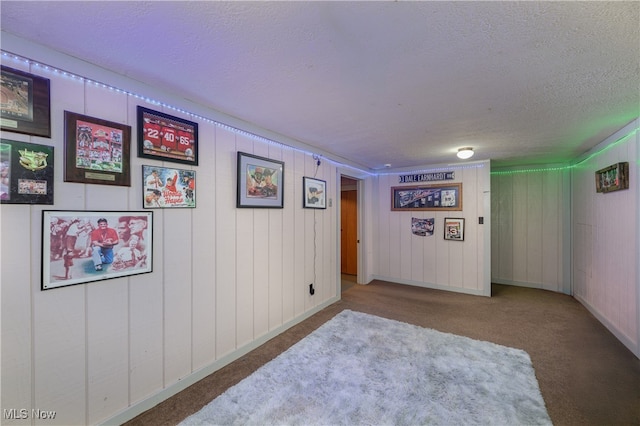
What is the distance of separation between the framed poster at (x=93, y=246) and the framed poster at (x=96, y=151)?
0.76 ft

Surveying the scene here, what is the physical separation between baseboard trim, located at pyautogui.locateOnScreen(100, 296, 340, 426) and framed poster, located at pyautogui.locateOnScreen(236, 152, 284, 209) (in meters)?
1.46

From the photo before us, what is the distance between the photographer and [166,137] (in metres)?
2.04

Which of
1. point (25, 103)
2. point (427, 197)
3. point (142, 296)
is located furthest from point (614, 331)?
point (25, 103)

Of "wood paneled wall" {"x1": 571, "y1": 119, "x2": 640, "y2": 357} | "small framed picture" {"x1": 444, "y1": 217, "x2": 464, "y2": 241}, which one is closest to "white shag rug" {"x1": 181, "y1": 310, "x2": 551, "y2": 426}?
"wood paneled wall" {"x1": 571, "y1": 119, "x2": 640, "y2": 357}

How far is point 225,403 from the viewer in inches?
76.7

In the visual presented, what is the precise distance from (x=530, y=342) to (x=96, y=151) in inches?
172

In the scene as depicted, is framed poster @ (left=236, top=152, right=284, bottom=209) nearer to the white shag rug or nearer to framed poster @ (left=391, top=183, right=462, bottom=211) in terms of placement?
the white shag rug

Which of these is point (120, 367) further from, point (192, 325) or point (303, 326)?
point (303, 326)

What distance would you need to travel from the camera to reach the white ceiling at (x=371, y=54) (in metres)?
1.19

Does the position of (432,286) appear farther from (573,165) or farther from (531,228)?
(573,165)

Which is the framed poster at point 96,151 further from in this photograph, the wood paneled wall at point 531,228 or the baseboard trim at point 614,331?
the wood paneled wall at point 531,228

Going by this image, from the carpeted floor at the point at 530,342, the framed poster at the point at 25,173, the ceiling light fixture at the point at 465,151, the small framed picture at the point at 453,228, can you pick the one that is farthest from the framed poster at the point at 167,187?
the small framed picture at the point at 453,228

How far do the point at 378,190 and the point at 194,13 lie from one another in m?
4.86

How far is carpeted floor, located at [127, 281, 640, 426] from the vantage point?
6.28 feet
